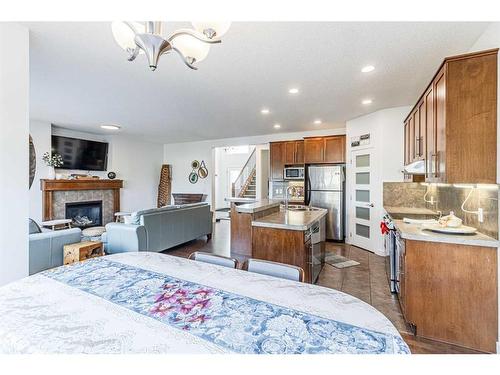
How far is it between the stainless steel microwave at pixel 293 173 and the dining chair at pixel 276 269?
461 cm

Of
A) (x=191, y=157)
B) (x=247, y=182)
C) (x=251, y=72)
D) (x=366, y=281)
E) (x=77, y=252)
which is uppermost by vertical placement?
(x=251, y=72)

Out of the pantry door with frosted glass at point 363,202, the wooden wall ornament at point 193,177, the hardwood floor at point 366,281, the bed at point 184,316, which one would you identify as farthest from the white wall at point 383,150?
the wooden wall ornament at point 193,177

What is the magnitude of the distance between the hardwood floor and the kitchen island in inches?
10.0

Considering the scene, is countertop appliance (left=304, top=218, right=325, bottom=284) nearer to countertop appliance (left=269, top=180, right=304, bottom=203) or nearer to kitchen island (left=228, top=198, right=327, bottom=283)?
kitchen island (left=228, top=198, right=327, bottom=283)

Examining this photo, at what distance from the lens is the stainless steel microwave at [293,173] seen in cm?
592

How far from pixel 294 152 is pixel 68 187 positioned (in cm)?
545

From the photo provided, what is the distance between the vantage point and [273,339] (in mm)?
812

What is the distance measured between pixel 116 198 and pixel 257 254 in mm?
5572

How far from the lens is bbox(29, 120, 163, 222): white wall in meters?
5.48

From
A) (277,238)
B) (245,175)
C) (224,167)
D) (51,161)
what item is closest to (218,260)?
(277,238)

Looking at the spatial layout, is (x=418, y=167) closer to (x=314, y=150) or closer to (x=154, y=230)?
(x=314, y=150)

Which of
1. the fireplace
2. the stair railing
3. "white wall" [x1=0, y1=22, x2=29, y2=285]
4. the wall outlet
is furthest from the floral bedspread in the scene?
the stair railing

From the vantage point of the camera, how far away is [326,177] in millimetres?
5539
